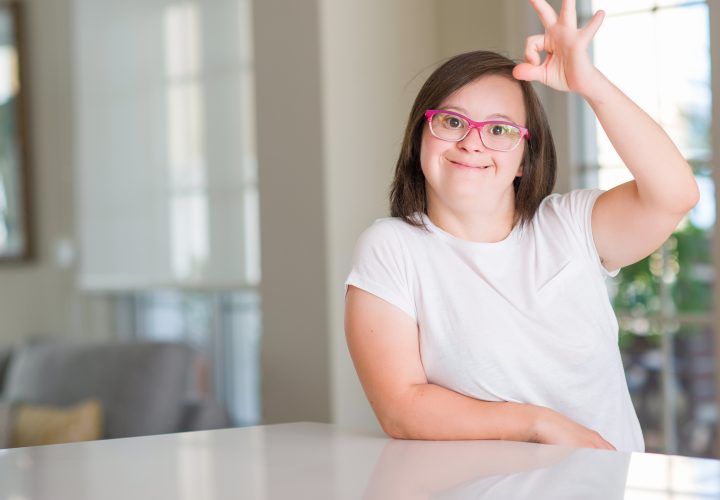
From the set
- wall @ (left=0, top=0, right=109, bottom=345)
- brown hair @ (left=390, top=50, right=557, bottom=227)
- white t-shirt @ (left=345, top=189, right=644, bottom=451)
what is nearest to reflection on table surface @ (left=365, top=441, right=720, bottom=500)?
white t-shirt @ (left=345, top=189, right=644, bottom=451)

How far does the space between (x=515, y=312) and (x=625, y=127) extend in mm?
295

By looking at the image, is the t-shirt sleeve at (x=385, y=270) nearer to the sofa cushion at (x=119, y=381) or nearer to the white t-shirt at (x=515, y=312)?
the white t-shirt at (x=515, y=312)

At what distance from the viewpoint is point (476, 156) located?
1.42 meters

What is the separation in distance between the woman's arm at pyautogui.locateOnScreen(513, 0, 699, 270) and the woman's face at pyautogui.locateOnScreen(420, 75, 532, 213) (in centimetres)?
11

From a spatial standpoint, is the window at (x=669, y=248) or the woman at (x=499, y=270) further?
the window at (x=669, y=248)

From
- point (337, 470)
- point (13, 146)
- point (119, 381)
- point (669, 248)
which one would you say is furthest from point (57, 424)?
point (337, 470)

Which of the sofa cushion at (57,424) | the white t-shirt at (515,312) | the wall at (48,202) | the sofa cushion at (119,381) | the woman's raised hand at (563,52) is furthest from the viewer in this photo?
the wall at (48,202)

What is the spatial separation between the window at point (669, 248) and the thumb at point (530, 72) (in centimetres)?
143

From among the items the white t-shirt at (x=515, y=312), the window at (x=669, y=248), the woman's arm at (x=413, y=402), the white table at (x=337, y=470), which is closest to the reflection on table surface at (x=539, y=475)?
the white table at (x=337, y=470)

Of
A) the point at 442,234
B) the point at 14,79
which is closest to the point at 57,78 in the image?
the point at 14,79

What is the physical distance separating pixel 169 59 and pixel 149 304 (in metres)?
1.15

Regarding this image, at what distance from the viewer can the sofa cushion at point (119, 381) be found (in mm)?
3396

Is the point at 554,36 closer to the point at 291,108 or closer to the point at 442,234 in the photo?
the point at 442,234

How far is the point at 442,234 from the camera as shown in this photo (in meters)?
1.48
